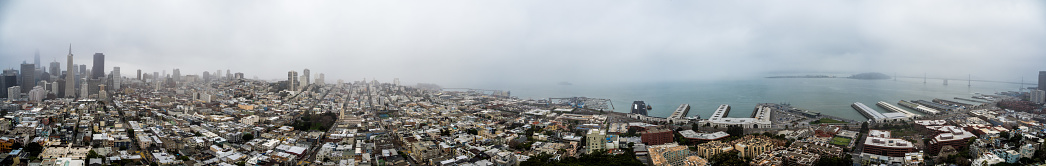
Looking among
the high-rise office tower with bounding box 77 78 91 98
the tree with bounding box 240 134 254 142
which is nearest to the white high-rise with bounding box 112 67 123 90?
the high-rise office tower with bounding box 77 78 91 98

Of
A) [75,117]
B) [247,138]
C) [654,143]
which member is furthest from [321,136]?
[654,143]

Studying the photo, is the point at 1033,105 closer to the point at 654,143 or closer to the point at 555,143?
the point at 654,143

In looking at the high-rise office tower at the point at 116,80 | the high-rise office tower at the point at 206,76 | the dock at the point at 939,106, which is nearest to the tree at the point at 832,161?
the dock at the point at 939,106

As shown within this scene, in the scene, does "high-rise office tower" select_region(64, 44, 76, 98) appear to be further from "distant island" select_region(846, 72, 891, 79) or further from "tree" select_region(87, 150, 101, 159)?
"distant island" select_region(846, 72, 891, 79)

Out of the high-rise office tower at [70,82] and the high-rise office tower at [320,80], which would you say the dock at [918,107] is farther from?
the high-rise office tower at [70,82]

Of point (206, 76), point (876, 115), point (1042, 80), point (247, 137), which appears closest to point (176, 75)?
point (206, 76)

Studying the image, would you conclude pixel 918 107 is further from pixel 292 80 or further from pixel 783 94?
pixel 292 80

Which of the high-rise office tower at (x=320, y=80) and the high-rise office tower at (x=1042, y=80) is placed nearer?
the high-rise office tower at (x=1042, y=80)
